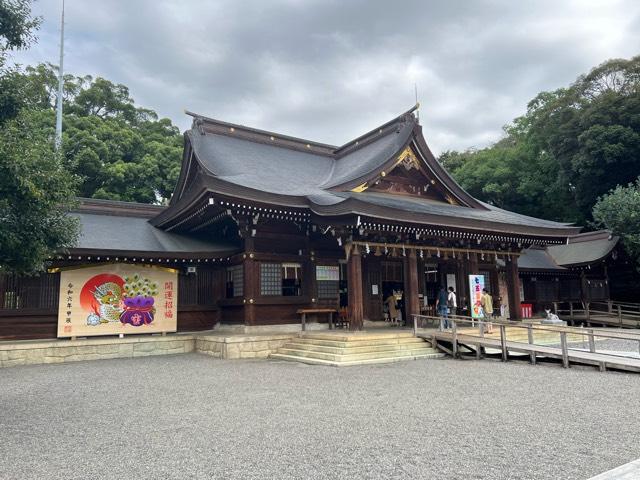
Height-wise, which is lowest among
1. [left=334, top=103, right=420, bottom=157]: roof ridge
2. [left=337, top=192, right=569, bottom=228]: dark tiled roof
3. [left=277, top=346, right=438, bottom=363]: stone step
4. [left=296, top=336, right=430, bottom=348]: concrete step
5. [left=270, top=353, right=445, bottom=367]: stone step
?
[left=270, top=353, right=445, bottom=367]: stone step

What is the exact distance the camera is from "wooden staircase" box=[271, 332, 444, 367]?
11047 mm

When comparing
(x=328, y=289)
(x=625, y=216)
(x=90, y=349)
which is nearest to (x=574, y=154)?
(x=625, y=216)

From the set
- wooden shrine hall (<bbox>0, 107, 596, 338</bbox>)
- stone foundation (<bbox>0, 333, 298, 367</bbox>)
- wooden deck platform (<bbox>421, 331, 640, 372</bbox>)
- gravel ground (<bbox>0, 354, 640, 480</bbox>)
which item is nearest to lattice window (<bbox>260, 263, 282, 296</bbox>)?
wooden shrine hall (<bbox>0, 107, 596, 338</bbox>)

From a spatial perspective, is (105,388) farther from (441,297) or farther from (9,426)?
(441,297)

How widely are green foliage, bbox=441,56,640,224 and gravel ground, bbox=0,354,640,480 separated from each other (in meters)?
20.3

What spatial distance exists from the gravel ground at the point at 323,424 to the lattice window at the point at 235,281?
200 inches

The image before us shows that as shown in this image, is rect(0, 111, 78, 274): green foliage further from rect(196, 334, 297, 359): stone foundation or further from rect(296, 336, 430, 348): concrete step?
rect(296, 336, 430, 348): concrete step

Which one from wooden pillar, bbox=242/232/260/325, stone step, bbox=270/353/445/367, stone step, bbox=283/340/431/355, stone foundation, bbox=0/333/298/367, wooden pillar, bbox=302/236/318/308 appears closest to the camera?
stone step, bbox=270/353/445/367

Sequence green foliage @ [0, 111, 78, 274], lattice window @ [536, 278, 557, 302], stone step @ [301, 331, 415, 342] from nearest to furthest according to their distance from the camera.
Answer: green foliage @ [0, 111, 78, 274] < stone step @ [301, 331, 415, 342] < lattice window @ [536, 278, 557, 302]

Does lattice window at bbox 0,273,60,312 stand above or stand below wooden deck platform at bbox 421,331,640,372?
above

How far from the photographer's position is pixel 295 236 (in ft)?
48.8

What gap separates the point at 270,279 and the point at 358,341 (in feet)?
13.2

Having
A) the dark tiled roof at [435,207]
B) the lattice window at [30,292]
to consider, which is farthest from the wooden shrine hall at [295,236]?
the dark tiled roof at [435,207]

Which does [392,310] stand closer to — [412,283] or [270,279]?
[412,283]
